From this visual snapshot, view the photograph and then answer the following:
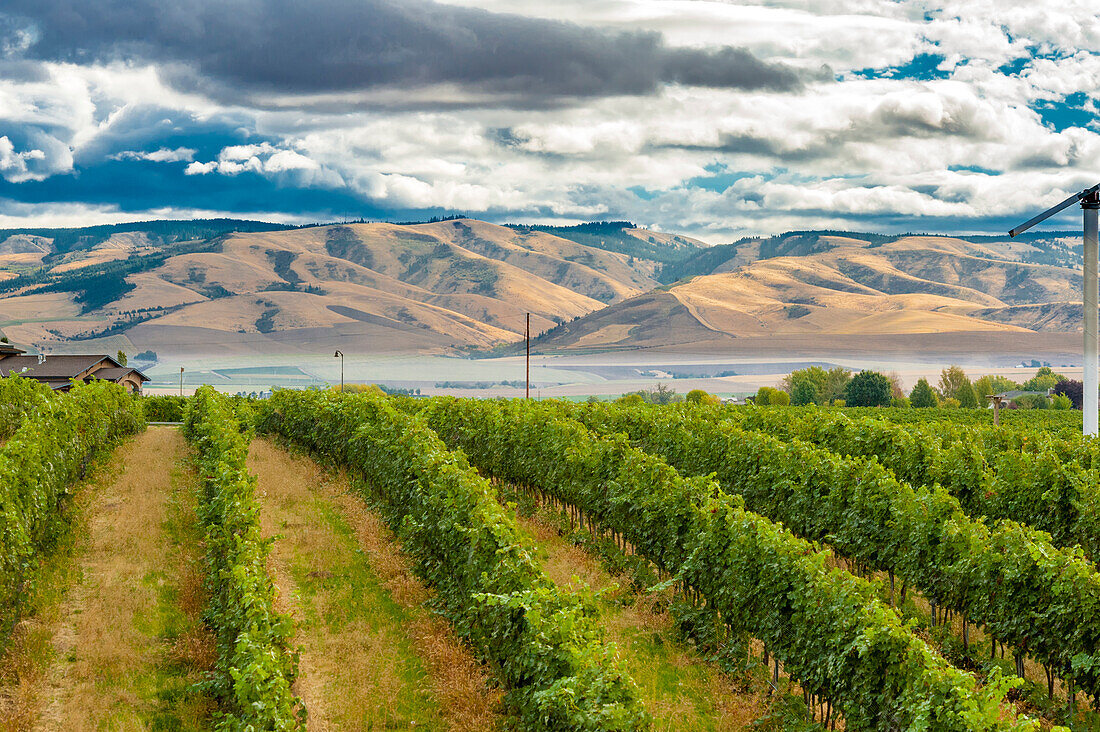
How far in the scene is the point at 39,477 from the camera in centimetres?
2159

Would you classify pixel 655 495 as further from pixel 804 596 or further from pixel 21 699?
pixel 21 699

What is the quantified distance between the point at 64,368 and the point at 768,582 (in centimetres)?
8981

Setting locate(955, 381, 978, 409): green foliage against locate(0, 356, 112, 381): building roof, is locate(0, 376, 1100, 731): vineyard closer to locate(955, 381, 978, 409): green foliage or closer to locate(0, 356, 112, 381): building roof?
locate(0, 356, 112, 381): building roof

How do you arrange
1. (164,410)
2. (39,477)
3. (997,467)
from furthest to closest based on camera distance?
1. (164,410)
2. (997,467)
3. (39,477)

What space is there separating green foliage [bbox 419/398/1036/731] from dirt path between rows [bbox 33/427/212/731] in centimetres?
911

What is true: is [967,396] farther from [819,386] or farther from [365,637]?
[365,637]

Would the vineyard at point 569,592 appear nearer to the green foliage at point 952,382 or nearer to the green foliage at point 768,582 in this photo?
the green foliage at point 768,582

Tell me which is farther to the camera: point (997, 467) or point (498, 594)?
point (997, 467)

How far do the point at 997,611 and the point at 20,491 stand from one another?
2021 cm

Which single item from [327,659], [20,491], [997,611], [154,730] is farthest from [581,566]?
[20,491]

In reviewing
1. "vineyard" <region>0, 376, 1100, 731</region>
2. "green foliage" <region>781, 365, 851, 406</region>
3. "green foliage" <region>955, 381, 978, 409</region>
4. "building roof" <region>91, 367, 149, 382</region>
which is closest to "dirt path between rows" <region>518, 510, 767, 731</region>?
"vineyard" <region>0, 376, 1100, 731</region>

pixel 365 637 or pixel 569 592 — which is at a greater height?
pixel 569 592

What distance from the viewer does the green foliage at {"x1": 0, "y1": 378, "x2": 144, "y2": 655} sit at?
648 inches

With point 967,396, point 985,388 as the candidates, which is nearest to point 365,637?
point 967,396
